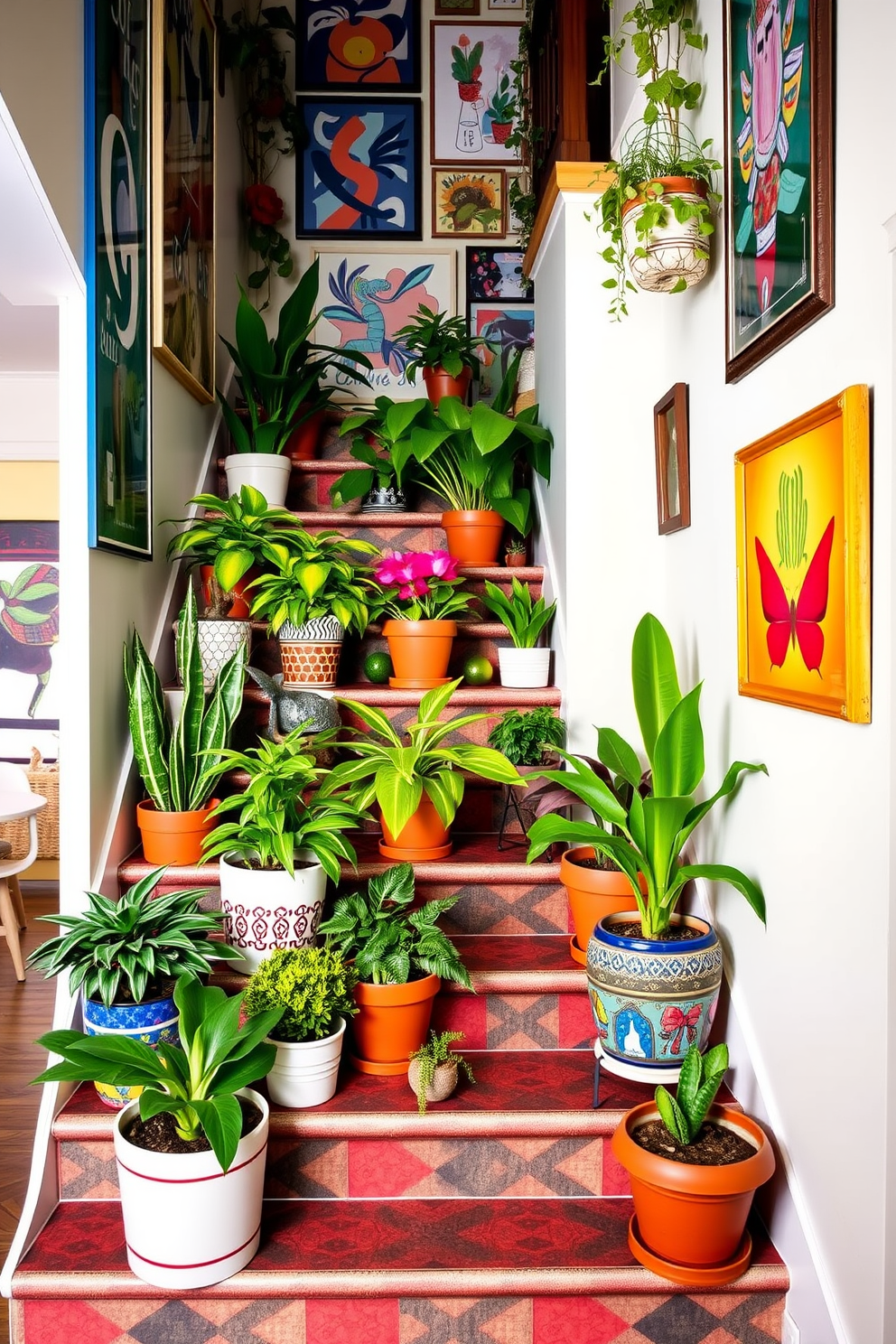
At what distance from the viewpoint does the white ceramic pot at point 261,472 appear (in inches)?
131

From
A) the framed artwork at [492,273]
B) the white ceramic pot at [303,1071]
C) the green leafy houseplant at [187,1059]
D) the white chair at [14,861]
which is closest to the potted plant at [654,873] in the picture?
the white ceramic pot at [303,1071]

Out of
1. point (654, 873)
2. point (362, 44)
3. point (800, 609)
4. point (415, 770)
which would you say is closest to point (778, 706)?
point (800, 609)

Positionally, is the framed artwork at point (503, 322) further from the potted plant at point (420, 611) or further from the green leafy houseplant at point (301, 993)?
the green leafy houseplant at point (301, 993)

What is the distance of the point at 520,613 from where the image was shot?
2895 millimetres

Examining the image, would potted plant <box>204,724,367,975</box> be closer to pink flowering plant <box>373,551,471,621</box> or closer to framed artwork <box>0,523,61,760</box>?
pink flowering plant <box>373,551,471,621</box>

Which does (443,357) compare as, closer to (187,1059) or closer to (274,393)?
(274,393)

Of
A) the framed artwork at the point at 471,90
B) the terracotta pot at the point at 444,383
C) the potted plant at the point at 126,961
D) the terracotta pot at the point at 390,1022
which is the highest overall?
the framed artwork at the point at 471,90

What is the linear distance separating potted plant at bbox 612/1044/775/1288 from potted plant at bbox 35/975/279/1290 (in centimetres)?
63

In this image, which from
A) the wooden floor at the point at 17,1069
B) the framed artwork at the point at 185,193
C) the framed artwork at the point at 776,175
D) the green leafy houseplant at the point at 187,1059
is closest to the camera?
the framed artwork at the point at 776,175

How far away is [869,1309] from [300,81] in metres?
5.01

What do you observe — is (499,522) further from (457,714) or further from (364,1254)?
(364,1254)

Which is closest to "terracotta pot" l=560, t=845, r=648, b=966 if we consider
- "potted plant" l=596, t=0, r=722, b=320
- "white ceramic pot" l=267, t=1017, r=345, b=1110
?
"white ceramic pot" l=267, t=1017, r=345, b=1110

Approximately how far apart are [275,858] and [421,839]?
0.44m

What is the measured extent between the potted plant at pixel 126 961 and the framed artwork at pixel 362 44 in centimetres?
413
